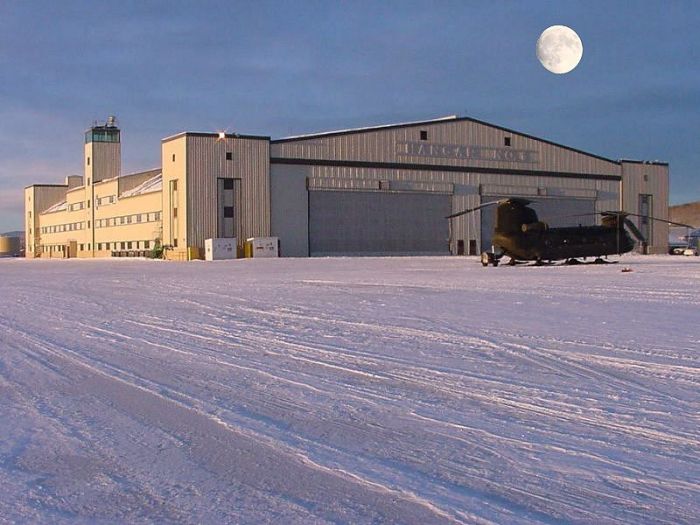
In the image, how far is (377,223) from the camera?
59906 millimetres

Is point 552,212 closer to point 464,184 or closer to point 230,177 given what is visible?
point 464,184

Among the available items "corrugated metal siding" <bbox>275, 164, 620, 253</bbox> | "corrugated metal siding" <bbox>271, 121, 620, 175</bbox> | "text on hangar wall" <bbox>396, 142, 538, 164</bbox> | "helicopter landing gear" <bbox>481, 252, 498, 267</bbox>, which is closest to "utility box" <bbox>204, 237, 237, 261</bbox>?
"corrugated metal siding" <bbox>275, 164, 620, 253</bbox>

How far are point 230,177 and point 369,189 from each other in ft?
34.8

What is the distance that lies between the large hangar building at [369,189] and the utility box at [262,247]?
1543 mm

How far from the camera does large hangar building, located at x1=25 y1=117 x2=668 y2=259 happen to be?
56.2 meters

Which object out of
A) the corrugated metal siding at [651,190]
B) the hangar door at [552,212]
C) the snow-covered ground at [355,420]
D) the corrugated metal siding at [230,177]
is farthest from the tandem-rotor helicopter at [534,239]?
the corrugated metal siding at [651,190]

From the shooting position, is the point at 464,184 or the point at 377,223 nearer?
the point at 377,223

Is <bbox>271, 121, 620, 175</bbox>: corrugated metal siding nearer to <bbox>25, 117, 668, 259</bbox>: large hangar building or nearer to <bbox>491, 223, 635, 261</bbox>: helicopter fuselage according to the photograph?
<bbox>25, 117, 668, 259</bbox>: large hangar building

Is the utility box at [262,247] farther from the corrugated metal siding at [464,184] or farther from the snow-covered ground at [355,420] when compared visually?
the snow-covered ground at [355,420]

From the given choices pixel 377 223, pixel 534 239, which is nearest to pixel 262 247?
Result: pixel 377 223

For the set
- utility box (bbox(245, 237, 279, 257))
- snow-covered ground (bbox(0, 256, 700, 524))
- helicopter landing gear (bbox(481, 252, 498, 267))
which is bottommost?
snow-covered ground (bbox(0, 256, 700, 524))

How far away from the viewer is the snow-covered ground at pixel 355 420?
406cm

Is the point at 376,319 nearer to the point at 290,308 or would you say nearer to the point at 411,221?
the point at 290,308

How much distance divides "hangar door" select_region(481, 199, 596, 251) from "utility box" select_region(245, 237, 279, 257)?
1777 cm
